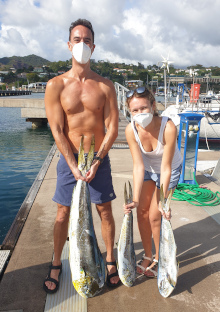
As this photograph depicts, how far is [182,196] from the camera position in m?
4.70

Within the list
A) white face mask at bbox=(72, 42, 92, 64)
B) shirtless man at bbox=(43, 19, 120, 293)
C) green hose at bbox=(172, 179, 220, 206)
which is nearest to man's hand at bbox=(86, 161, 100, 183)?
shirtless man at bbox=(43, 19, 120, 293)

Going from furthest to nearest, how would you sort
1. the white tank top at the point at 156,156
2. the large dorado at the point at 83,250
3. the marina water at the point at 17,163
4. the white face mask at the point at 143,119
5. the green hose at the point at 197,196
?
the marina water at the point at 17,163 → the green hose at the point at 197,196 → the white tank top at the point at 156,156 → the white face mask at the point at 143,119 → the large dorado at the point at 83,250

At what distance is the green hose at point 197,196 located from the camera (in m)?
4.51

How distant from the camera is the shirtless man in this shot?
2422mm

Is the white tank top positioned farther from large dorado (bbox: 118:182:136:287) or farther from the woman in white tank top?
large dorado (bbox: 118:182:136:287)

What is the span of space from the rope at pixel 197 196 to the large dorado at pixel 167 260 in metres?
2.33

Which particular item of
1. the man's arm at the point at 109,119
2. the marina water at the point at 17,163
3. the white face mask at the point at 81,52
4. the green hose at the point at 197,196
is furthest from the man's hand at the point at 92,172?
the marina water at the point at 17,163

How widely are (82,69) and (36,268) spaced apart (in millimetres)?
1941

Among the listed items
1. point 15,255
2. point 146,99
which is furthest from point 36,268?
point 146,99

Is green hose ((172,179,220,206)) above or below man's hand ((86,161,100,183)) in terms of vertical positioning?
below

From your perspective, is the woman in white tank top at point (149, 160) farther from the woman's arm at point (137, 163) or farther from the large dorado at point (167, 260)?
the large dorado at point (167, 260)

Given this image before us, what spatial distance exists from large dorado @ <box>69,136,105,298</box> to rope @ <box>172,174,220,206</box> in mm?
2682

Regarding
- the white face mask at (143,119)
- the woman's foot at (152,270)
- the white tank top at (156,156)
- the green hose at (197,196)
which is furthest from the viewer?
the green hose at (197,196)

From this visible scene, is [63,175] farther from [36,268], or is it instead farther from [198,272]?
[198,272]
